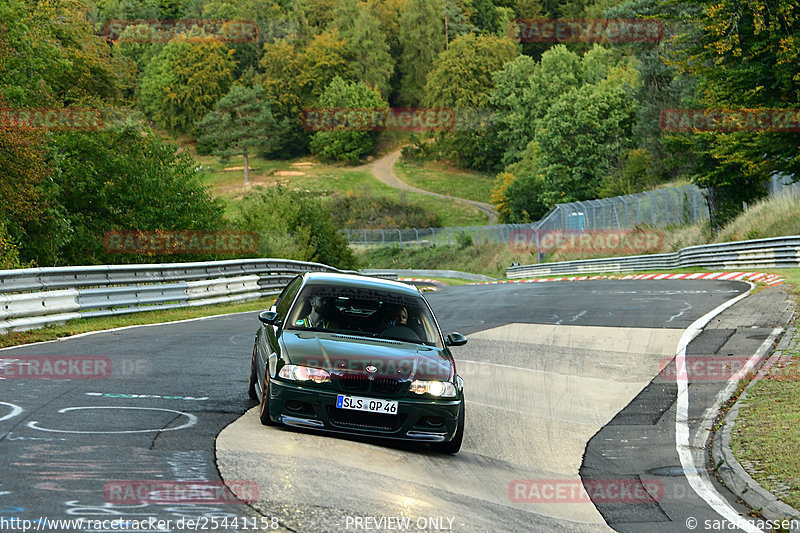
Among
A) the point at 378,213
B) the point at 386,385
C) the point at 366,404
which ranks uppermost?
the point at 386,385

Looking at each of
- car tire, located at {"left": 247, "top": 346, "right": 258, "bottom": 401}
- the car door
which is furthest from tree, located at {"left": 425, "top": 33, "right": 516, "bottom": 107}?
car tire, located at {"left": 247, "top": 346, "right": 258, "bottom": 401}

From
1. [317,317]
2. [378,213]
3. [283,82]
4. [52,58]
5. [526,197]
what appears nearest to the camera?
[317,317]

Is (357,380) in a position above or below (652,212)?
above

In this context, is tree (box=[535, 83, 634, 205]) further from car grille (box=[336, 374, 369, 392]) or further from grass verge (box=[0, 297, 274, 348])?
car grille (box=[336, 374, 369, 392])

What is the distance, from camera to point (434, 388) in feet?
27.7

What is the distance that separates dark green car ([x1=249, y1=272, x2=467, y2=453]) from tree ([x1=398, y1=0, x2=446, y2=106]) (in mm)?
153845

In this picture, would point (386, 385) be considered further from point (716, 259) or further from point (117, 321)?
point (716, 259)

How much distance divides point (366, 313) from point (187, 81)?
150304 mm

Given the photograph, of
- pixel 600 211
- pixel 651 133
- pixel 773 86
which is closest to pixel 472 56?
pixel 651 133

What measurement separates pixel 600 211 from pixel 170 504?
51.4 metres

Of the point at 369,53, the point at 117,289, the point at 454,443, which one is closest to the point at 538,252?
the point at 117,289

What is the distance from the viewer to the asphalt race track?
621 centimetres

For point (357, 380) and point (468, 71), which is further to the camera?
point (468, 71)

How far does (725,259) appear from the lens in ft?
121
